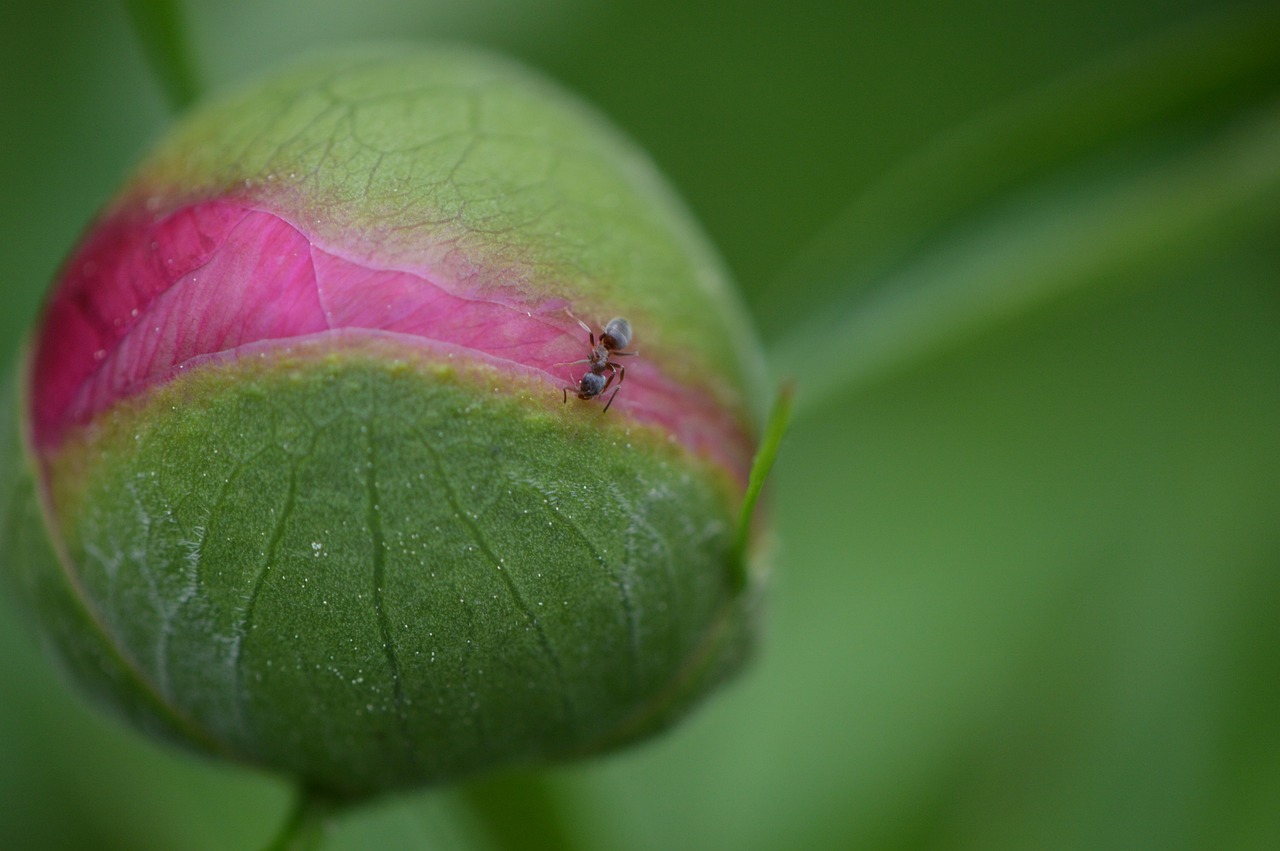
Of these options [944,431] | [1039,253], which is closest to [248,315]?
[1039,253]

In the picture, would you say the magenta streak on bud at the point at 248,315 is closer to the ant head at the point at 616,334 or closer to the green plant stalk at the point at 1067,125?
the ant head at the point at 616,334

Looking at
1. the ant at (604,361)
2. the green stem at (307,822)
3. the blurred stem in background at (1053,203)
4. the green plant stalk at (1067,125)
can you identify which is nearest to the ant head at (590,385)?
the ant at (604,361)

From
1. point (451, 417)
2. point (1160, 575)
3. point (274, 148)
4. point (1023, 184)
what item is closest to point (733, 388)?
point (451, 417)

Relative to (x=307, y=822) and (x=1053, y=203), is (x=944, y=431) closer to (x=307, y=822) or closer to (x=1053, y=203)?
(x=1053, y=203)

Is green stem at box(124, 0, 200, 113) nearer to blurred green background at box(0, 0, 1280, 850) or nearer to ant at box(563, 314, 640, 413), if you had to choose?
blurred green background at box(0, 0, 1280, 850)

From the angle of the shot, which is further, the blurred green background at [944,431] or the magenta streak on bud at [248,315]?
the blurred green background at [944,431]

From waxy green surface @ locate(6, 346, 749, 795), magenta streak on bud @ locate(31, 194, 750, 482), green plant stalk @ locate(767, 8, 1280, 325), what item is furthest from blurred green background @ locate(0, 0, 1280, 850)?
magenta streak on bud @ locate(31, 194, 750, 482)
